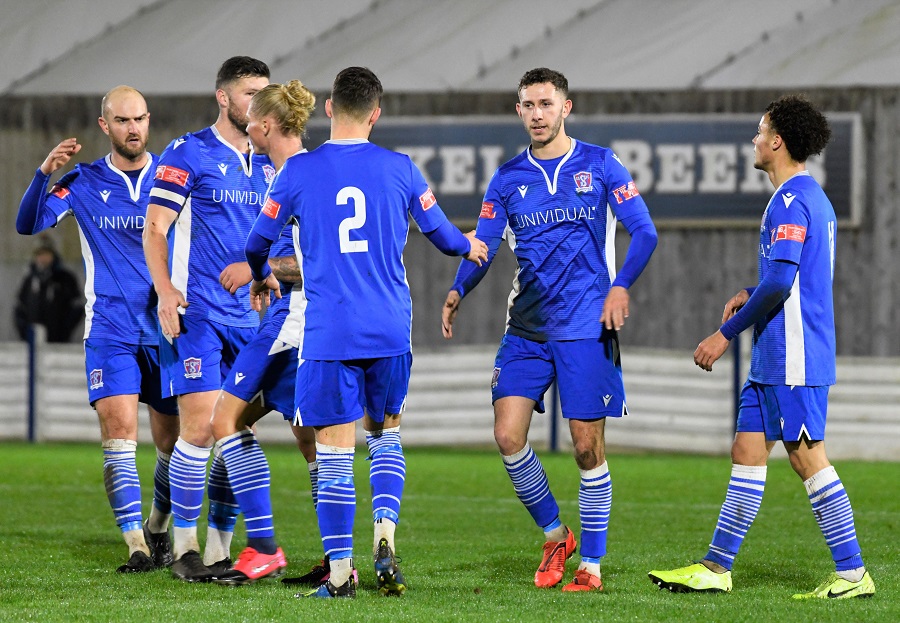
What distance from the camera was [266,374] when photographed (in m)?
5.98

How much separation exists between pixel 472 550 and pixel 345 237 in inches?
104

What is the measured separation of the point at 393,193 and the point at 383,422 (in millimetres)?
996

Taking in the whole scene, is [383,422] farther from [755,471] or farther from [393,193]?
[755,471]

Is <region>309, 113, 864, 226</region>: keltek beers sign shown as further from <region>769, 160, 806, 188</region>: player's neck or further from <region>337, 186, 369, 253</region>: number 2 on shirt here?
<region>337, 186, 369, 253</region>: number 2 on shirt

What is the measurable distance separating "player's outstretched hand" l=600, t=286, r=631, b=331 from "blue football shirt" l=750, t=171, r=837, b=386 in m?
0.59

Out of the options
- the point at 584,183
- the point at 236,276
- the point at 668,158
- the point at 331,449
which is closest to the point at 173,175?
the point at 236,276

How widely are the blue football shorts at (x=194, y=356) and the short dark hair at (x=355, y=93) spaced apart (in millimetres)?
1379

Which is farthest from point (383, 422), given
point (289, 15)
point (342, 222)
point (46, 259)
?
point (289, 15)

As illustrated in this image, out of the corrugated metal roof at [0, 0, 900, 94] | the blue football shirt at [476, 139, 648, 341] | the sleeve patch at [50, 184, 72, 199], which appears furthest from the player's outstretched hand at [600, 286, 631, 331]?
the corrugated metal roof at [0, 0, 900, 94]

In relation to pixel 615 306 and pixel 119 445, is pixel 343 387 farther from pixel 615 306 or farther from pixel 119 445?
pixel 119 445

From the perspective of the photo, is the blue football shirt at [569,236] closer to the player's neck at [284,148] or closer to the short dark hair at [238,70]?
the player's neck at [284,148]

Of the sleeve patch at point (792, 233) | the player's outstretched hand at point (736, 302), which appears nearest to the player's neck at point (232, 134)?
the player's outstretched hand at point (736, 302)

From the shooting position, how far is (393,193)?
18.4 ft

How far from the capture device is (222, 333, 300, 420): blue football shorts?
5.98 m
